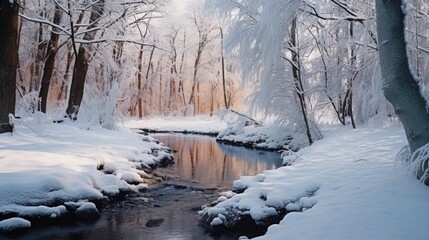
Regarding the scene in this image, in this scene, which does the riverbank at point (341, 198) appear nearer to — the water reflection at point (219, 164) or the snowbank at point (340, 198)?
the snowbank at point (340, 198)

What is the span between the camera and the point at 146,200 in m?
6.88

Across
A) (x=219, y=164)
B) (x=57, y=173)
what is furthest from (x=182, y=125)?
(x=57, y=173)

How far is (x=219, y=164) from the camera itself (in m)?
11.5

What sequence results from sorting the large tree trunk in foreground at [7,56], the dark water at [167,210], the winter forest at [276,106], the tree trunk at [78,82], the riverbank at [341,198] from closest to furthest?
the riverbank at [341,198] → the winter forest at [276,106] → the dark water at [167,210] → the large tree trunk in foreground at [7,56] → the tree trunk at [78,82]

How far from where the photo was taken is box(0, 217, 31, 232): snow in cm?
481

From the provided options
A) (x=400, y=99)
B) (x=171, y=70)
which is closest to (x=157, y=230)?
(x=400, y=99)

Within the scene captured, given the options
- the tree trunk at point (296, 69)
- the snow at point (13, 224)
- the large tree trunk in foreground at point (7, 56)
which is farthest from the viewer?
the tree trunk at point (296, 69)

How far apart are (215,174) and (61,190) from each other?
A: 4.81 metres

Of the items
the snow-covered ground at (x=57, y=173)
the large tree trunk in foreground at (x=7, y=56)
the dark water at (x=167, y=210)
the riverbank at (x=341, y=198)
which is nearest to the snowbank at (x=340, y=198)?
the riverbank at (x=341, y=198)

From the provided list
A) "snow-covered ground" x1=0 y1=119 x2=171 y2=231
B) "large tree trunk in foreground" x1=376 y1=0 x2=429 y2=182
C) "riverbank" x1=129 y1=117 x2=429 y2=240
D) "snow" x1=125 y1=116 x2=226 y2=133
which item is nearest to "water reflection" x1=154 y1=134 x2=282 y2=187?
"snow-covered ground" x1=0 y1=119 x2=171 y2=231

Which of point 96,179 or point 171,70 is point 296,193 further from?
point 171,70

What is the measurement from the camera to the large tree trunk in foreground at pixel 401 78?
12.2 ft

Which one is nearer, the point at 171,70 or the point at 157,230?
the point at 157,230

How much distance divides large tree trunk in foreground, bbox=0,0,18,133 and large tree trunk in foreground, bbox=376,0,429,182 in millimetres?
7092
